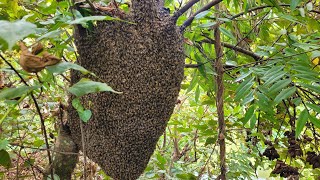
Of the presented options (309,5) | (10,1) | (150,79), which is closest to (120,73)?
(150,79)

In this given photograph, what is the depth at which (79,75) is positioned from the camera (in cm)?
98

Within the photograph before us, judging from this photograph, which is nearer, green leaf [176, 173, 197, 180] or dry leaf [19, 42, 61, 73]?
dry leaf [19, 42, 61, 73]

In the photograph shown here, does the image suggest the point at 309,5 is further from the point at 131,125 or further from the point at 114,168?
the point at 114,168

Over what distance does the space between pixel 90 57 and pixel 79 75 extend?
0.07m

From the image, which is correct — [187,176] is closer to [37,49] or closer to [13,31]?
[37,49]

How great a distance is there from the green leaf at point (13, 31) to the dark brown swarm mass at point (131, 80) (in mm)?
553

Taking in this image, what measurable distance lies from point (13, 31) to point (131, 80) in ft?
1.92

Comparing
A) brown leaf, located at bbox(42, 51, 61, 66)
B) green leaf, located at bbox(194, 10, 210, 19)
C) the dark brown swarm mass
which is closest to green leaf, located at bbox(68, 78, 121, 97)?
brown leaf, located at bbox(42, 51, 61, 66)

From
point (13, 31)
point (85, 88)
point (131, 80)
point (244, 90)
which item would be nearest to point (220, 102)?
point (244, 90)

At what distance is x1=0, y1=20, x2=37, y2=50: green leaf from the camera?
0.34m

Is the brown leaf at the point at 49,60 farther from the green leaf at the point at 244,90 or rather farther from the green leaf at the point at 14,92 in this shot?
the green leaf at the point at 244,90

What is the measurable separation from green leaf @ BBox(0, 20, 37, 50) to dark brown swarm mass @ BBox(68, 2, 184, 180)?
0.55 meters

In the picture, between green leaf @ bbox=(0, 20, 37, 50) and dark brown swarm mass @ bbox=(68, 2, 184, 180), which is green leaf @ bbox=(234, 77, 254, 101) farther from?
green leaf @ bbox=(0, 20, 37, 50)

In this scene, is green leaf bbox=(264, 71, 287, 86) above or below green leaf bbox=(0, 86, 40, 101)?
above
